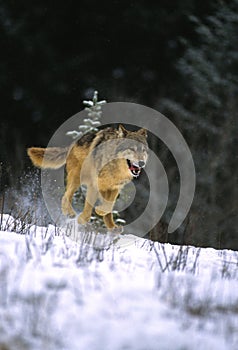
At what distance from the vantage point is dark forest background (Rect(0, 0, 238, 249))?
52.6 ft

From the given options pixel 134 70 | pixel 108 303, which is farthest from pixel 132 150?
pixel 134 70

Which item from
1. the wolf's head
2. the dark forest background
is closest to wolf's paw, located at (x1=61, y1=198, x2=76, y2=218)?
the wolf's head

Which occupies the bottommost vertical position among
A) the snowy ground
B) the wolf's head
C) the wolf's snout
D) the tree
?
the snowy ground

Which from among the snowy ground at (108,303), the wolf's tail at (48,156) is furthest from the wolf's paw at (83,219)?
the snowy ground at (108,303)

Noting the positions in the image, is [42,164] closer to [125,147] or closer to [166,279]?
[125,147]

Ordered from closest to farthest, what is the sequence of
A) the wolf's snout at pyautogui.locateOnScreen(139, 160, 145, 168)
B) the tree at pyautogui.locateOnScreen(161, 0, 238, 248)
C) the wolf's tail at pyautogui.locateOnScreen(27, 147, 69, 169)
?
the wolf's snout at pyautogui.locateOnScreen(139, 160, 145, 168) → the wolf's tail at pyautogui.locateOnScreen(27, 147, 69, 169) → the tree at pyautogui.locateOnScreen(161, 0, 238, 248)

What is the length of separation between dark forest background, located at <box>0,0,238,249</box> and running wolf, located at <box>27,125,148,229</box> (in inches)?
319

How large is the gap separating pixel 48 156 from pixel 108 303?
4.66m

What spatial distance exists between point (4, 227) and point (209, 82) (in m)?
10.7

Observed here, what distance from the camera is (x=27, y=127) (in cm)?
1686

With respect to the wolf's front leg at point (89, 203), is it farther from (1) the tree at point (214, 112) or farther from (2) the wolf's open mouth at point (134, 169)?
(1) the tree at point (214, 112)

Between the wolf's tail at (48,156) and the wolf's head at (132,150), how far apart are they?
3.24 ft

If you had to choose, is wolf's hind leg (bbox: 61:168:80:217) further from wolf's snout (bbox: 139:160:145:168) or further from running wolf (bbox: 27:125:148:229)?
wolf's snout (bbox: 139:160:145:168)

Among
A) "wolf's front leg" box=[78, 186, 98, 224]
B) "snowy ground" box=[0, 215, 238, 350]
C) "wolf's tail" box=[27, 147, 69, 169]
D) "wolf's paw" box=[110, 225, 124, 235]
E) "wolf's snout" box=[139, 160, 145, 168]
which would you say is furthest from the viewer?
"wolf's tail" box=[27, 147, 69, 169]
